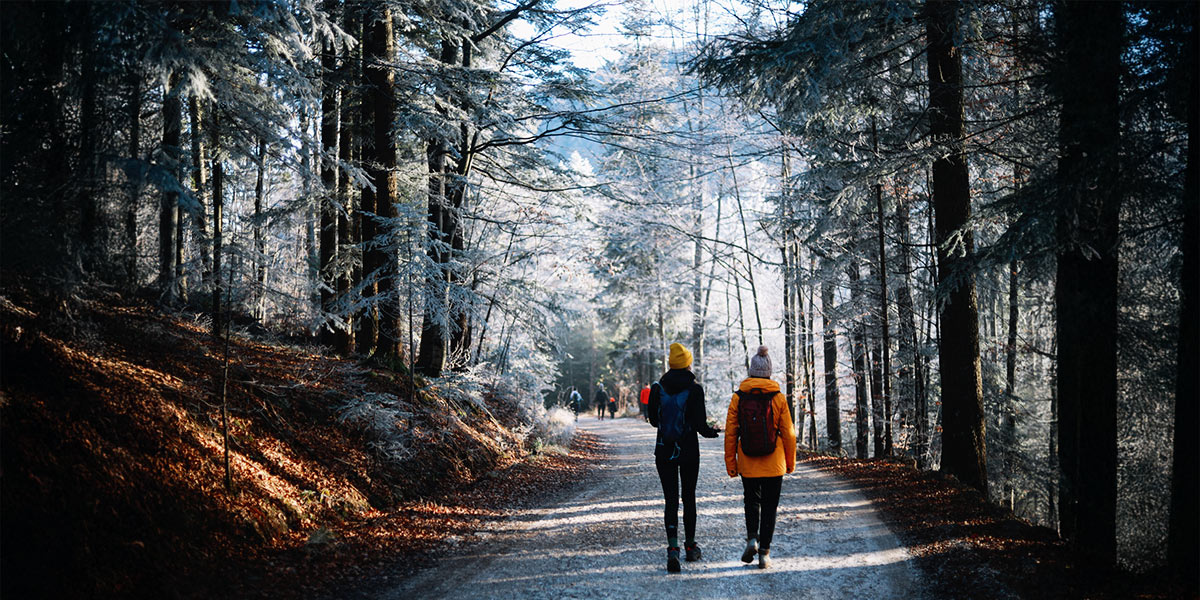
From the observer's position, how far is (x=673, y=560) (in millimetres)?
5695

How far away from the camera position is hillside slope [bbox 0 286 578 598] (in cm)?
431

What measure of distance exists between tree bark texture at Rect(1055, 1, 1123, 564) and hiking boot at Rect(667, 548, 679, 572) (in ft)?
12.9

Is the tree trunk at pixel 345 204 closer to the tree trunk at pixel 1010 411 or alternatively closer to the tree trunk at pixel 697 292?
the tree trunk at pixel 1010 411

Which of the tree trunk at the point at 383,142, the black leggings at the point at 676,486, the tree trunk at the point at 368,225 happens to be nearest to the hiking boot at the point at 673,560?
the black leggings at the point at 676,486

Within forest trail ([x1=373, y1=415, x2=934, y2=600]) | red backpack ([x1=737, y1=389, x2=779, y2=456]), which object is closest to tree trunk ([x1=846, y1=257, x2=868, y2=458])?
forest trail ([x1=373, y1=415, x2=934, y2=600])

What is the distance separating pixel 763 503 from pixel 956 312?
5055 mm

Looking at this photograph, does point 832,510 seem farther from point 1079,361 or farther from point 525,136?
point 525,136

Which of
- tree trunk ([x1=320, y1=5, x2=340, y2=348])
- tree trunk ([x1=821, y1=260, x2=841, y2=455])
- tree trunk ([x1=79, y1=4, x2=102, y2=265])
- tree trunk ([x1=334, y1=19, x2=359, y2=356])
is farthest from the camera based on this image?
tree trunk ([x1=821, y1=260, x2=841, y2=455])

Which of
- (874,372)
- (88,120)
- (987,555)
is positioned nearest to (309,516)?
(88,120)

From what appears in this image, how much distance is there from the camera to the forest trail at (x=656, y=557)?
5246 millimetres

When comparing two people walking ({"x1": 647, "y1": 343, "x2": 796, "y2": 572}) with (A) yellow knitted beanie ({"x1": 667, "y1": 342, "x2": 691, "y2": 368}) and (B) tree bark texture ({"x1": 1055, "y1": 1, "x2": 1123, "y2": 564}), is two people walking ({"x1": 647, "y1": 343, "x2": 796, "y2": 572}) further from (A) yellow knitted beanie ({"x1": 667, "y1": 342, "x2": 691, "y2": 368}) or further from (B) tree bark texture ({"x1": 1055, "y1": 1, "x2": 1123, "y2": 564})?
(B) tree bark texture ({"x1": 1055, "y1": 1, "x2": 1123, "y2": 564})

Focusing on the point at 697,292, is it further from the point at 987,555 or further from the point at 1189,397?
the point at 1189,397

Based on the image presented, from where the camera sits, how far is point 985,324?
720 inches

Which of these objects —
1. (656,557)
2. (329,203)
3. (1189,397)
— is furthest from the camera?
(329,203)
